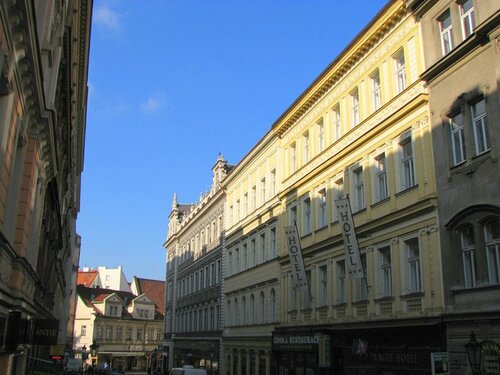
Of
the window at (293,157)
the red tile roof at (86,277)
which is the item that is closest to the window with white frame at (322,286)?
the window at (293,157)

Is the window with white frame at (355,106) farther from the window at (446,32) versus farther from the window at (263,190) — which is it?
the window at (263,190)

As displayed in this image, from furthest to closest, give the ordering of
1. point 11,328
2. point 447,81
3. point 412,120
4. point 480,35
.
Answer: point 412,120
point 447,81
point 480,35
point 11,328

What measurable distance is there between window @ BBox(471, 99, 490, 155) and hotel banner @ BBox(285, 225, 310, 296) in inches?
497

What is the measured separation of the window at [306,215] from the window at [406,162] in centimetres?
919

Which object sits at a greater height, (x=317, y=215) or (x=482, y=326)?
(x=317, y=215)

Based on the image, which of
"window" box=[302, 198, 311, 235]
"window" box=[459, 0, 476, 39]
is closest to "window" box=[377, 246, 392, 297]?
"window" box=[302, 198, 311, 235]

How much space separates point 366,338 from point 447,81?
1031 centimetres

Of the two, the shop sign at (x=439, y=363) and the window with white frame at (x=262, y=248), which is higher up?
the window with white frame at (x=262, y=248)

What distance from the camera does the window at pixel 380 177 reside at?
77.9 ft

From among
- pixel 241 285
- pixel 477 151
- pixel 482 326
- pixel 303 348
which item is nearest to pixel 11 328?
pixel 482 326

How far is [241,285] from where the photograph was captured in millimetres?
41938

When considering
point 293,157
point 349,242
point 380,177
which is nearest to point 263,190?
point 293,157

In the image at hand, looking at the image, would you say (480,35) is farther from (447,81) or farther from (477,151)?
(477,151)

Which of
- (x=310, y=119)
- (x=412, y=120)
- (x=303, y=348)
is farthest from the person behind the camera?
(x=310, y=119)
